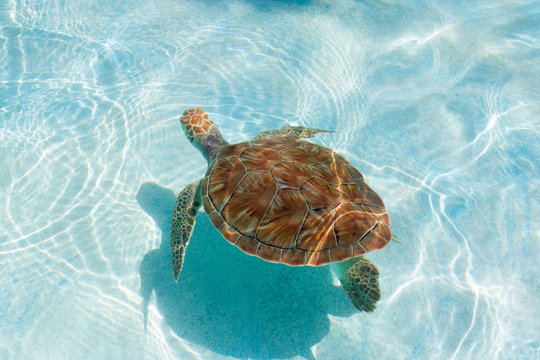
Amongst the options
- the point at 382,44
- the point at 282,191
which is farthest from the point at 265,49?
the point at 282,191

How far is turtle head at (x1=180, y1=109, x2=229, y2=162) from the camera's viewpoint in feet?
9.86

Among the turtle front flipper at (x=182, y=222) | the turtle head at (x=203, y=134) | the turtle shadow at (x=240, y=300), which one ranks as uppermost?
the turtle head at (x=203, y=134)

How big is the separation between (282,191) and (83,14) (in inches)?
181

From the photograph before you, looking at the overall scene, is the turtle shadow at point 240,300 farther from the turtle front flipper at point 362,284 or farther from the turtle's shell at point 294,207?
the turtle's shell at point 294,207

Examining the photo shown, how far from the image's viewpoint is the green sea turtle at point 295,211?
2.13 metres

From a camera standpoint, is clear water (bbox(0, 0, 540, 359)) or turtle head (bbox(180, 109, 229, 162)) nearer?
clear water (bbox(0, 0, 540, 359))

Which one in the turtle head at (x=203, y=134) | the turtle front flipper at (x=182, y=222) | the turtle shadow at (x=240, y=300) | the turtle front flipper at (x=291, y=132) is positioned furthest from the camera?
the turtle front flipper at (x=291, y=132)

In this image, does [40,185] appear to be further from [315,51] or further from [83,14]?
[315,51]

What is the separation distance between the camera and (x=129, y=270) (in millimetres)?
2727

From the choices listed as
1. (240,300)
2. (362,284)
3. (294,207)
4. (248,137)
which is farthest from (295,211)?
(248,137)

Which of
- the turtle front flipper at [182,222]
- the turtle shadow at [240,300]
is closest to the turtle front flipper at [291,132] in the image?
the turtle front flipper at [182,222]

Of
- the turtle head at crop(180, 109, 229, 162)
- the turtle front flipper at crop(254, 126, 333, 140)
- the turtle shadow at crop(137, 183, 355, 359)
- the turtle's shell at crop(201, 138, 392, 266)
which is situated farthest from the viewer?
the turtle front flipper at crop(254, 126, 333, 140)

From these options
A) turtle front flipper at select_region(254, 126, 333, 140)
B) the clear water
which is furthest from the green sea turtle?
turtle front flipper at select_region(254, 126, 333, 140)

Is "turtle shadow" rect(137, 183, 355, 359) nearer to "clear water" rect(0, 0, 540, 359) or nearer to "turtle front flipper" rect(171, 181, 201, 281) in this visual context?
"clear water" rect(0, 0, 540, 359)
